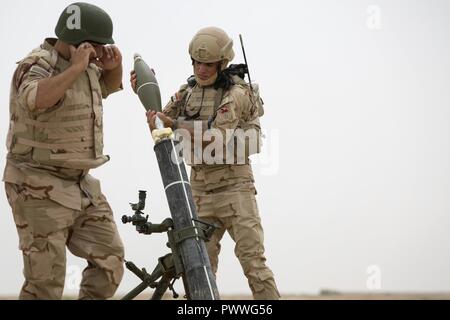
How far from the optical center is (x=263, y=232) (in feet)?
26.2

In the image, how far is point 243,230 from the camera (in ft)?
25.6

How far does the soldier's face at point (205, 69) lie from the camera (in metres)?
8.01

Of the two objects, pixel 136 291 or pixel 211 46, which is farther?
pixel 211 46

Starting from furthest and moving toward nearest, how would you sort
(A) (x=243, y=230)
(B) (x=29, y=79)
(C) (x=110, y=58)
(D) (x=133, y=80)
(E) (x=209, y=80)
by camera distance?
(E) (x=209, y=80), (A) (x=243, y=230), (D) (x=133, y=80), (C) (x=110, y=58), (B) (x=29, y=79)

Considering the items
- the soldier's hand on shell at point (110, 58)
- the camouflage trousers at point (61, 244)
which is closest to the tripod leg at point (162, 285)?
the camouflage trousers at point (61, 244)

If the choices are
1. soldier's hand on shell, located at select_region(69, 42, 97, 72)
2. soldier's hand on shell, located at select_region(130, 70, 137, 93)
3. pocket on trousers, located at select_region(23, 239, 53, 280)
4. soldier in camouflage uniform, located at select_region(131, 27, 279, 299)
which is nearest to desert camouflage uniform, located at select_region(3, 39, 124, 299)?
pocket on trousers, located at select_region(23, 239, 53, 280)

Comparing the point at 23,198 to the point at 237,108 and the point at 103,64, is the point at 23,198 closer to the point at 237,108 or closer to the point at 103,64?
the point at 103,64

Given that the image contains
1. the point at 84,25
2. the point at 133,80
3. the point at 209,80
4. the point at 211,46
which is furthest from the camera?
the point at 209,80

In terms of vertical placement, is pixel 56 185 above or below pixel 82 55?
below

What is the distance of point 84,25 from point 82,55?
356mm

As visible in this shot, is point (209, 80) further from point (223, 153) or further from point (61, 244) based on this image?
point (61, 244)

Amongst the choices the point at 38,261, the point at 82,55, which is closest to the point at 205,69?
the point at 82,55

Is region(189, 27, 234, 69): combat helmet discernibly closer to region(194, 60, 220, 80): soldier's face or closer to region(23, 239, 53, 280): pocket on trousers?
region(194, 60, 220, 80): soldier's face

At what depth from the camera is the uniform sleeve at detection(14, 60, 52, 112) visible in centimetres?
593
